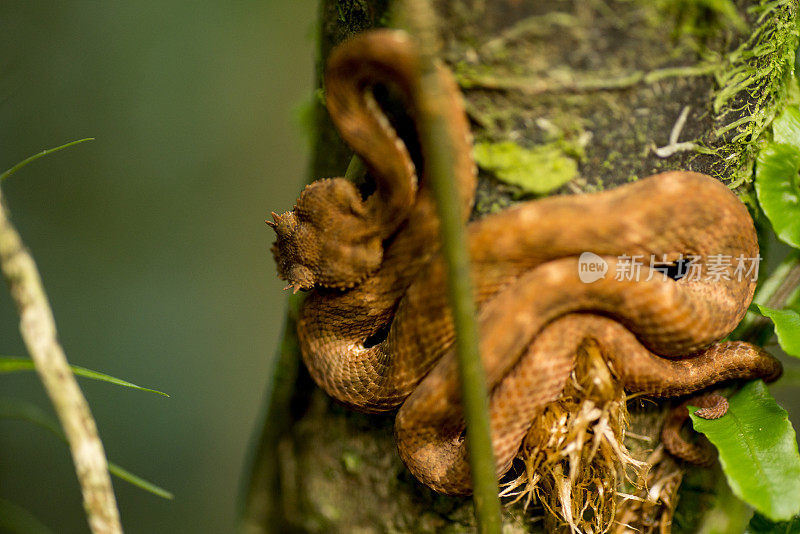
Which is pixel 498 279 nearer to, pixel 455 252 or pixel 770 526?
pixel 455 252

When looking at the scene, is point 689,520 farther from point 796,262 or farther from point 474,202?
point 474,202

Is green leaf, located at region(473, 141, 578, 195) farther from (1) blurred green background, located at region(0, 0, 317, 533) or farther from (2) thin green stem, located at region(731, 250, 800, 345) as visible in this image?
(1) blurred green background, located at region(0, 0, 317, 533)

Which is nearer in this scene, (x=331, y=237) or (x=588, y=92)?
(x=588, y=92)

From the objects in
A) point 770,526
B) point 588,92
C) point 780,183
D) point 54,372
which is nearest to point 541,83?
point 588,92

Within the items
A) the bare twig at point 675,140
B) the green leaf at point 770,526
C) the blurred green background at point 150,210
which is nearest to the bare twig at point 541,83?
the bare twig at point 675,140

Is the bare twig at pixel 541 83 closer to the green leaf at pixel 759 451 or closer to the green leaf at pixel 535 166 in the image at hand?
the green leaf at pixel 535 166

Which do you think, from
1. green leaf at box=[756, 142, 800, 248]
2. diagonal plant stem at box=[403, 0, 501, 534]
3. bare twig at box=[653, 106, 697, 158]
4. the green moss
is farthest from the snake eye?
green leaf at box=[756, 142, 800, 248]

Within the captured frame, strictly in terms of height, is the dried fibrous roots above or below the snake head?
below
